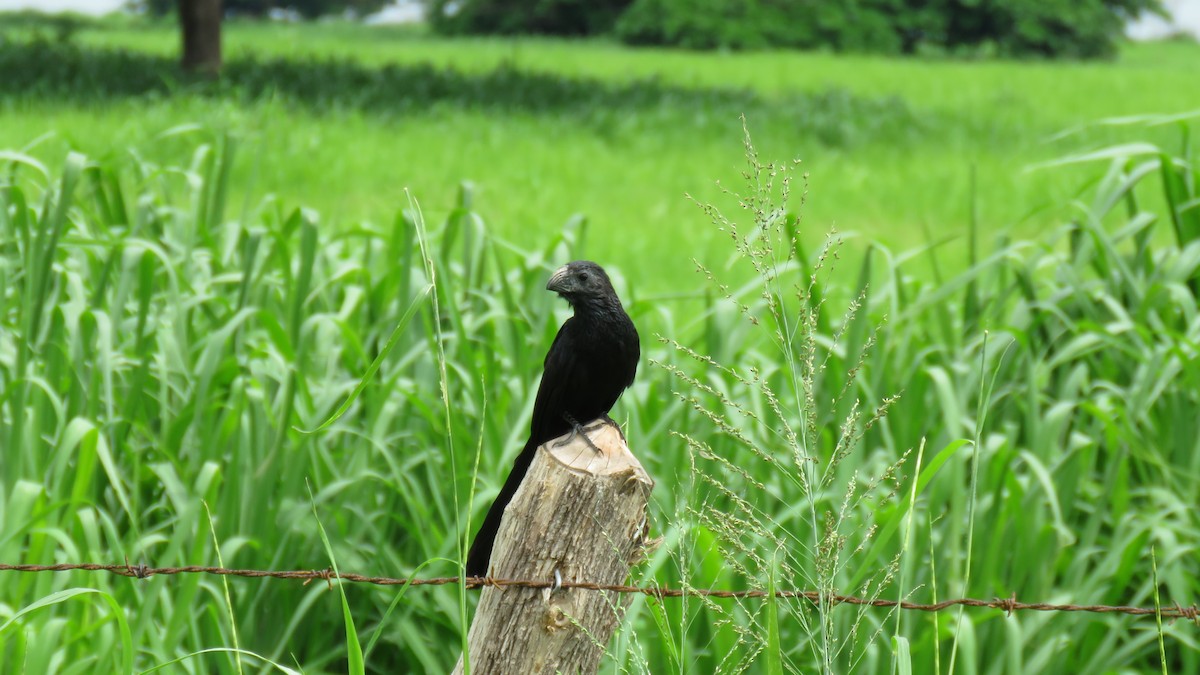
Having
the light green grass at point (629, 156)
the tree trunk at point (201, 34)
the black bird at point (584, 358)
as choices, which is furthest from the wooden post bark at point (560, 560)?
the tree trunk at point (201, 34)

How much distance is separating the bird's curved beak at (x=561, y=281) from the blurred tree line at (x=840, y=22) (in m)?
24.1

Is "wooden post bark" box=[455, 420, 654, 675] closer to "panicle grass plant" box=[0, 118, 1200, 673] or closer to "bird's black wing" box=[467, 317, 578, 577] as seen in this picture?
"bird's black wing" box=[467, 317, 578, 577]

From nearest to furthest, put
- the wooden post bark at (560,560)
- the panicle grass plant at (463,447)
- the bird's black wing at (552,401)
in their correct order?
the wooden post bark at (560,560), the bird's black wing at (552,401), the panicle grass plant at (463,447)

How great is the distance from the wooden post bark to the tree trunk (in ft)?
42.5

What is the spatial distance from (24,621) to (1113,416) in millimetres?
2638

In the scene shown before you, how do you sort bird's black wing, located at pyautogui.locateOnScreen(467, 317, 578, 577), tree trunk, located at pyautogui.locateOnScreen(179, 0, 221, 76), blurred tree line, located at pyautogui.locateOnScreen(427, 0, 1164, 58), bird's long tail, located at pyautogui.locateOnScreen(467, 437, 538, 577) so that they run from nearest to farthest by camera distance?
1. bird's long tail, located at pyautogui.locateOnScreen(467, 437, 538, 577)
2. bird's black wing, located at pyautogui.locateOnScreen(467, 317, 578, 577)
3. tree trunk, located at pyautogui.locateOnScreen(179, 0, 221, 76)
4. blurred tree line, located at pyautogui.locateOnScreen(427, 0, 1164, 58)

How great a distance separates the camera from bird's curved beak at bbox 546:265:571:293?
76.6 inches

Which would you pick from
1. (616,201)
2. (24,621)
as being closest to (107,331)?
(24,621)

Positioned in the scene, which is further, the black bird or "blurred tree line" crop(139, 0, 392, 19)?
"blurred tree line" crop(139, 0, 392, 19)

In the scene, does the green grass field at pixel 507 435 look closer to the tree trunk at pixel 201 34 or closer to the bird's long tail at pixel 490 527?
the bird's long tail at pixel 490 527

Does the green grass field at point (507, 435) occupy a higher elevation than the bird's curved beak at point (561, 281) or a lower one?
lower

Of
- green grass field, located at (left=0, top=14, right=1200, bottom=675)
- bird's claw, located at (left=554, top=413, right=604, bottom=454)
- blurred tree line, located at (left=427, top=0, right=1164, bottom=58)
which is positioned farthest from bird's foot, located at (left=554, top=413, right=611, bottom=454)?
blurred tree line, located at (left=427, top=0, right=1164, bottom=58)

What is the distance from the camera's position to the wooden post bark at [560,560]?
1.63 metres

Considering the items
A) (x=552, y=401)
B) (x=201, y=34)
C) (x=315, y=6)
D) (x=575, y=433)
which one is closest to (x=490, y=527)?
(x=575, y=433)
